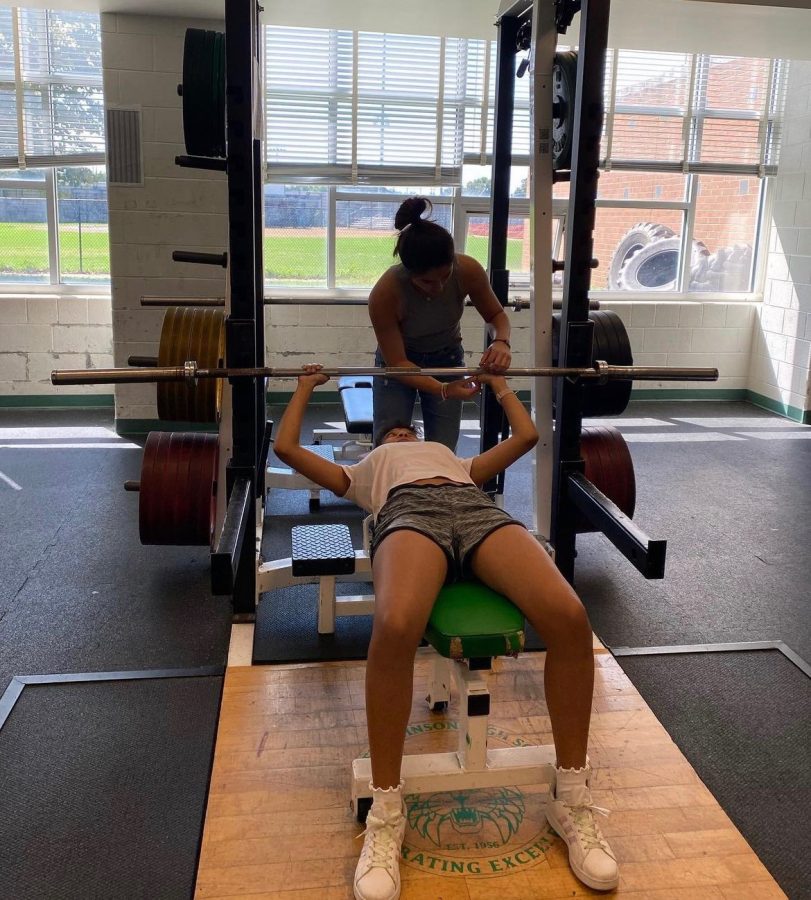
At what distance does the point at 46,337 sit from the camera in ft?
18.4

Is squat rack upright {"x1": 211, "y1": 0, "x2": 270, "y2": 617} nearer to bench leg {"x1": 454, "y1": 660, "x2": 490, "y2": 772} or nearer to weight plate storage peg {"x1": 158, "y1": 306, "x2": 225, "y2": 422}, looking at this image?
bench leg {"x1": 454, "y1": 660, "x2": 490, "y2": 772}

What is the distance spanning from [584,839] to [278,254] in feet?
16.3

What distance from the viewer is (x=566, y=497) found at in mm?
2760

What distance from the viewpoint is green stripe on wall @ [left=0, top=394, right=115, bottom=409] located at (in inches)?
225

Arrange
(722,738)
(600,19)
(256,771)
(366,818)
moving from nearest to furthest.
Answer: (366,818), (256,771), (722,738), (600,19)

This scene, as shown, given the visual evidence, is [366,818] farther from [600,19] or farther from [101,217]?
[101,217]

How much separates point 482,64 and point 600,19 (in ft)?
11.5

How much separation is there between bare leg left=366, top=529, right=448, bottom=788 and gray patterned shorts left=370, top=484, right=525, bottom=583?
0.14 meters

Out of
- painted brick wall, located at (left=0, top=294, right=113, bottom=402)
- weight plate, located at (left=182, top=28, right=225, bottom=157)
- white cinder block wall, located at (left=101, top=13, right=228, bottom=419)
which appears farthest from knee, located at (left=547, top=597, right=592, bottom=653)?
painted brick wall, located at (left=0, top=294, right=113, bottom=402)

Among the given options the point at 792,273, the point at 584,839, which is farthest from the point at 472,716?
the point at 792,273

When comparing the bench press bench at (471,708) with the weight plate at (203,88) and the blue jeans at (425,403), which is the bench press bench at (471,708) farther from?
the weight plate at (203,88)

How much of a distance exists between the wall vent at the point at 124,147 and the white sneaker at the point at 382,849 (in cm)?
423

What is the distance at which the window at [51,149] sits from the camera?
17.4 ft

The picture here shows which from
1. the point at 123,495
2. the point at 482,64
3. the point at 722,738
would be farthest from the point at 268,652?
the point at 482,64
